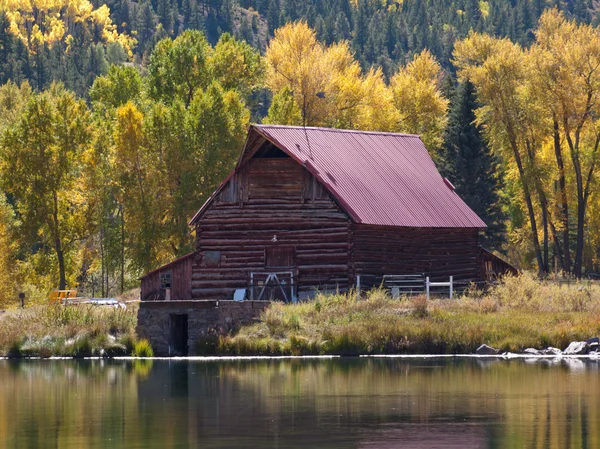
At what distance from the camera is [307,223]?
58.4 meters

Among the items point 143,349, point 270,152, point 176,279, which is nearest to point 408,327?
point 143,349

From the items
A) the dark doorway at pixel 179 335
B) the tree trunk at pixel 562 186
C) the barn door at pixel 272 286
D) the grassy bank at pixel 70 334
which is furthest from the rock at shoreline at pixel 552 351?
the tree trunk at pixel 562 186

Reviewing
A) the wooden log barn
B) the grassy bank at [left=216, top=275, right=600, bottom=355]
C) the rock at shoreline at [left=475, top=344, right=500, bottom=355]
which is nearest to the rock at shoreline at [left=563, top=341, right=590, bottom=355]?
the grassy bank at [left=216, top=275, right=600, bottom=355]

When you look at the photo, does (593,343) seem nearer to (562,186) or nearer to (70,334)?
(70,334)

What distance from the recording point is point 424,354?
46781mm

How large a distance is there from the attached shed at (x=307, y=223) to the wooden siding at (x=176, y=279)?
67 millimetres

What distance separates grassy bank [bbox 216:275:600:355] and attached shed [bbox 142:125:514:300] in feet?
23.5

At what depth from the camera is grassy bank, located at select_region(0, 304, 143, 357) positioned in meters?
49.4

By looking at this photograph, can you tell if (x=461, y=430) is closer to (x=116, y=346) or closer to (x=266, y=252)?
(x=116, y=346)

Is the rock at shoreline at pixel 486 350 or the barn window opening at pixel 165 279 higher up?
the barn window opening at pixel 165 279

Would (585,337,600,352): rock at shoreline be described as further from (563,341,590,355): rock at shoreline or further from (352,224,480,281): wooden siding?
(352,224,480,281): wooden siding

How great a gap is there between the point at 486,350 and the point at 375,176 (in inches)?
595

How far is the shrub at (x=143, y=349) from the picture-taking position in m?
49.2

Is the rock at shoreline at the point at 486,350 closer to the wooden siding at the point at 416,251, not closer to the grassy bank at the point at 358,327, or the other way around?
the grassy bank at the point at 358,327
